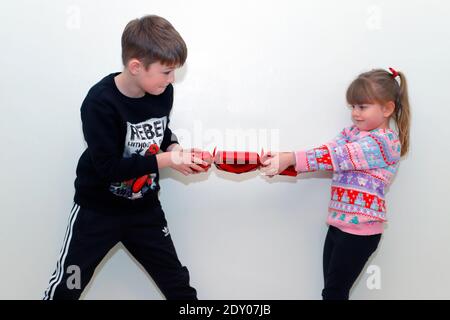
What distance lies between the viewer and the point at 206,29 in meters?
1.19

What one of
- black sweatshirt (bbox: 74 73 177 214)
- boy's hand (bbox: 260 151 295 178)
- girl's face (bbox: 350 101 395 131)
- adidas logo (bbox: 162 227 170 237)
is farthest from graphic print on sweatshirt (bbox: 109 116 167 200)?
girl's face (bbox: 350 101 395 131)

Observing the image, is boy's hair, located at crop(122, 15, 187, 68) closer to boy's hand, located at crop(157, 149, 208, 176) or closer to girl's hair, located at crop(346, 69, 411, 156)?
boy's hand, located at crop(157, 149, 208, 176)

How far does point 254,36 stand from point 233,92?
16 cm

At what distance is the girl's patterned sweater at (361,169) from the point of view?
3.62 ft

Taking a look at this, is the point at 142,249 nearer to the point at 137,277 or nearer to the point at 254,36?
the point at 137,277

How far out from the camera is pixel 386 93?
112cm

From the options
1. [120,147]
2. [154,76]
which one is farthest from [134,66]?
[120,147]

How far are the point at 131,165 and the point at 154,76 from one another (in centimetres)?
20

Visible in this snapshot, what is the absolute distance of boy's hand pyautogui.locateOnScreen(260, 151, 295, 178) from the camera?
112 centimetres

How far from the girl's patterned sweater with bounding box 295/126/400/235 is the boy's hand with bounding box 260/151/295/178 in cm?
2

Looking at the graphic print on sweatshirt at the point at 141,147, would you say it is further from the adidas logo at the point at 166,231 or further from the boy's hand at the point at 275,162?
the boy's hand at the point at 275,162

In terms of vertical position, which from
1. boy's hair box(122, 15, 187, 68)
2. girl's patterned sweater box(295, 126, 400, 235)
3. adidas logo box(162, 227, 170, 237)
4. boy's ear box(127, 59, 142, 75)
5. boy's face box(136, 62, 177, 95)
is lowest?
adidas logo box(162, 227, 170, 237)

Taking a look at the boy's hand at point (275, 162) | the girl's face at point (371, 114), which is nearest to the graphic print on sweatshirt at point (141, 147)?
the boy's hand at point (275, 162)
